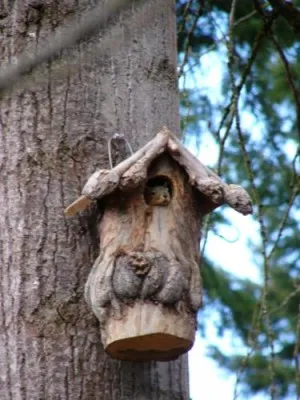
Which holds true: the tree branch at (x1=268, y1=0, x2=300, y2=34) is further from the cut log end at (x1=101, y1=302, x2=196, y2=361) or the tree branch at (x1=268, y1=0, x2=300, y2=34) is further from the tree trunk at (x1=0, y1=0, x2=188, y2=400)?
the cut log end at (x1=101, y1=302, x2=196, y2=361)

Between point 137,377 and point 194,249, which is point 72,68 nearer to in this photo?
point 194,249

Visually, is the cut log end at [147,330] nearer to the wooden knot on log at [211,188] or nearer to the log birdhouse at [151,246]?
the log birdhouse at [151,246]

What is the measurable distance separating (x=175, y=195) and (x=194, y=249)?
0.32 ft

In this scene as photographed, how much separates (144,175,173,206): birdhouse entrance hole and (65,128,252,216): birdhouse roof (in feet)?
0.14

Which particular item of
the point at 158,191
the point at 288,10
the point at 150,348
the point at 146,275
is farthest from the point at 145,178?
the point at 288,10

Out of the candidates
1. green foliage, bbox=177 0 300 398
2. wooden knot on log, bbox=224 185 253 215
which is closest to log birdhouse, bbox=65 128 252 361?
wooden knot on log, bbox=224 185 253 215

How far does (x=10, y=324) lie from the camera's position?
223 centimetres

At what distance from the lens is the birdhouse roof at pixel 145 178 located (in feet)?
7.14

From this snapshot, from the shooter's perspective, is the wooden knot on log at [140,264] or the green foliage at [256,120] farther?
the green foliage at [256,120]

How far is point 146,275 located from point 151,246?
60 millimetres

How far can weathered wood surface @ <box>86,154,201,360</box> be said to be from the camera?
215cm

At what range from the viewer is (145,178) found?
7.24 feet

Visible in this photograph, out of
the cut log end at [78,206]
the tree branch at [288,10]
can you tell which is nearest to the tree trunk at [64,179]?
the cut log end at [78,206]

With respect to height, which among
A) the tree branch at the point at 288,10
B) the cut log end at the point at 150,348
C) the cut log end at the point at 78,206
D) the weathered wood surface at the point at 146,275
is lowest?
the cut log end at the point at 150,348
